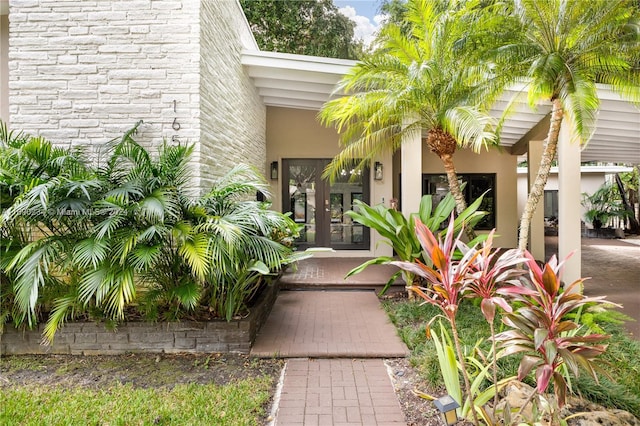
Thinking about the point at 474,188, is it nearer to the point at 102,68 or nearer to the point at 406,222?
the point at 406,222

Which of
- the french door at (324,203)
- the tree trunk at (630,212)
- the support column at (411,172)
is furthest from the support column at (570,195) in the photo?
the tree trunk at (630,212)

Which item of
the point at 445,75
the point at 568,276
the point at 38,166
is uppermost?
the point at 445,75

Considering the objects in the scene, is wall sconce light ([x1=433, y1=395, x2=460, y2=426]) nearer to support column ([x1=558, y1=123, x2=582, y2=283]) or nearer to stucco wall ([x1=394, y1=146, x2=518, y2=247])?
support column ([x1=558, y1=123, x2=582, y2=283])

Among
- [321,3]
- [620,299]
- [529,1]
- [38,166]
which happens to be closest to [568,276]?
[620,299]

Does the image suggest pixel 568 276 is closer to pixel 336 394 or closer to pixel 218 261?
pixel 336 394

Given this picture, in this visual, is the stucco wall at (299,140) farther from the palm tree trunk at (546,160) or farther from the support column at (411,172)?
the palm tree trunk at (546,160)

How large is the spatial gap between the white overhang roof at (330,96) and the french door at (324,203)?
1694mm

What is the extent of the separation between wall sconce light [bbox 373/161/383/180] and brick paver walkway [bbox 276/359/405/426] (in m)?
5.67

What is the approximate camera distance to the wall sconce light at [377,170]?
870 centimetres

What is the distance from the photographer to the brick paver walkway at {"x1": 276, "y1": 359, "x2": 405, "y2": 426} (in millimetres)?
2678

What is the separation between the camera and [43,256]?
3389mm

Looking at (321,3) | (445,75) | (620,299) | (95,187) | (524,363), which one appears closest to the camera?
(524,363)

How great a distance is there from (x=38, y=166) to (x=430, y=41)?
537 cm

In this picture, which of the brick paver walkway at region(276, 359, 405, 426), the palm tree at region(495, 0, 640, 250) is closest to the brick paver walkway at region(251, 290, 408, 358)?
the brick paver walkway at region(276, 359, 405, 426)
